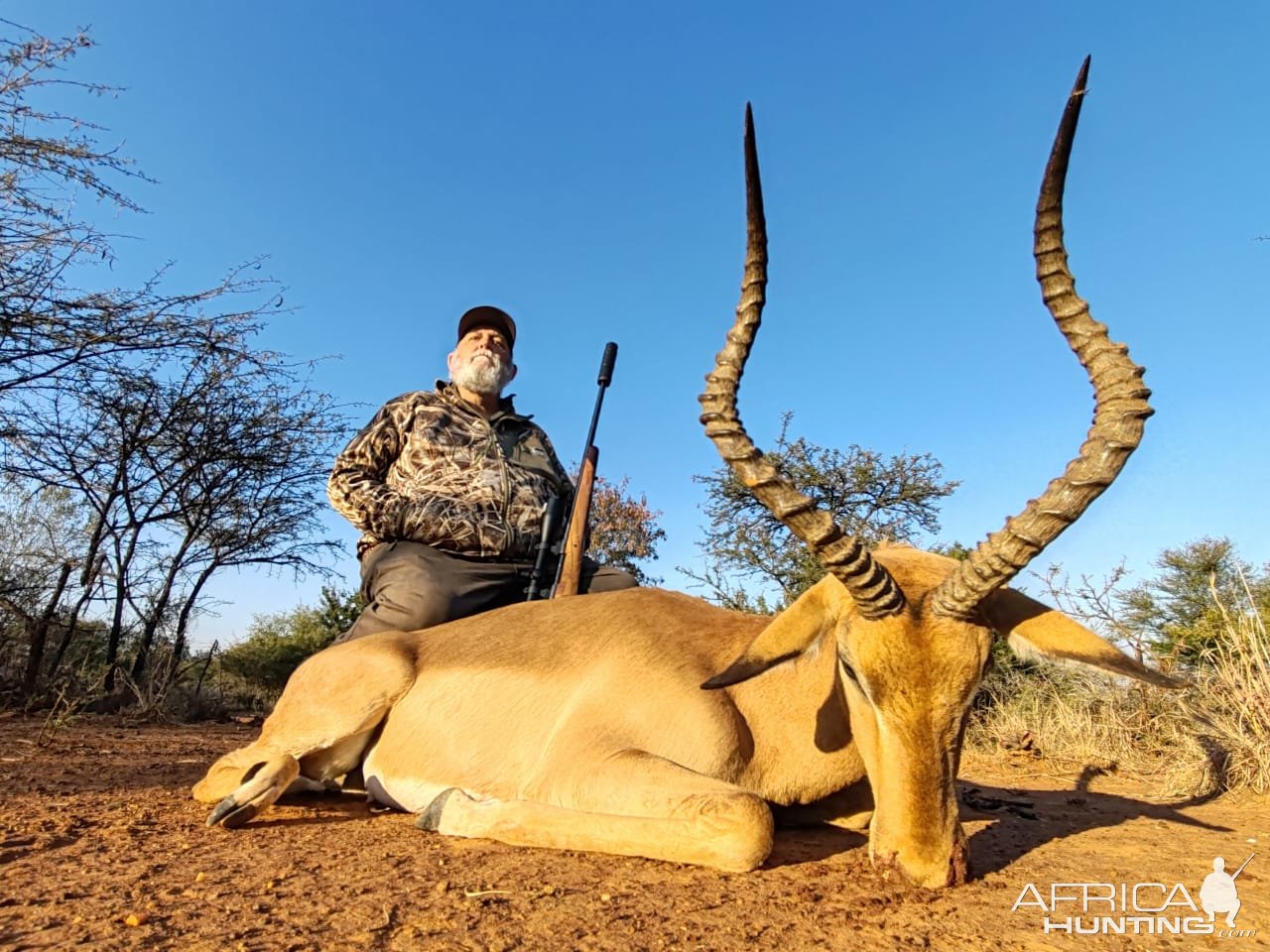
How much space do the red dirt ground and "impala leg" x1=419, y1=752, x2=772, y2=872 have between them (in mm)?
77

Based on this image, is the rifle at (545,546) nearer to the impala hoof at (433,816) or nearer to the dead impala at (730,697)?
the dead impala at (730,697)

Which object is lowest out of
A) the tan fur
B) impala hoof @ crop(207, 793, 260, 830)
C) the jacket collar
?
impala hoof @ crop(207, 793, 260, 830)

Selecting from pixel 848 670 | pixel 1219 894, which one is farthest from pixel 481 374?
pixel 1219 894

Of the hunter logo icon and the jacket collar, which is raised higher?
the jacket collar

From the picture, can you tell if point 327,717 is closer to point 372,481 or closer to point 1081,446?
point 372,481

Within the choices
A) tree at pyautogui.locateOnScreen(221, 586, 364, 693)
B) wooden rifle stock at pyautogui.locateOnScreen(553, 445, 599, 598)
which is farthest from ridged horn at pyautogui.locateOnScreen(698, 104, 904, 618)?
tree at pyautogui.locateOnScreen(221, 586, 364, 693)

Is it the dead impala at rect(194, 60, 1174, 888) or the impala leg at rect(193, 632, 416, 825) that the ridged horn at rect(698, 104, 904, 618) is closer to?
the dead impala at rect(194, 60, 1174, 888)

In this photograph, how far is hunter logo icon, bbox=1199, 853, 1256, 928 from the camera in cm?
293

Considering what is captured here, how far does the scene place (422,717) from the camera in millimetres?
4465

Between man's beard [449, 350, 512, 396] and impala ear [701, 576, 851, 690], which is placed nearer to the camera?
impala ear [701, 576, 851, 690]

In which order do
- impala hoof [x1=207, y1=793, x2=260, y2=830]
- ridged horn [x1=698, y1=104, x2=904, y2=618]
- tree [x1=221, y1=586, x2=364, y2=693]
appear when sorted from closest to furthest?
ridged horn [x1=698, y1=104, x2=904, y2=618]
impala hoof [x1=207, y1=793, x2=260, y2=830]
tree [x1=221, y1=586, x2=364, y2=693]

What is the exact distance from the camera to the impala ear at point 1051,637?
3.21 metres

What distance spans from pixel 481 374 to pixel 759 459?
435cm

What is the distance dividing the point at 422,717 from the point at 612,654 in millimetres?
1080
